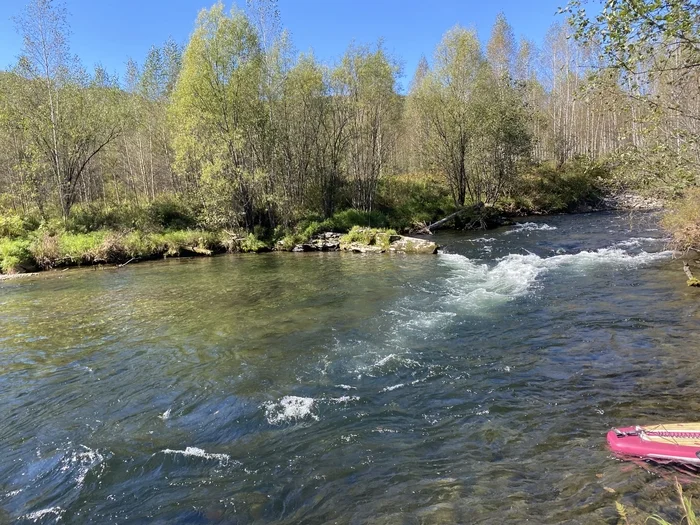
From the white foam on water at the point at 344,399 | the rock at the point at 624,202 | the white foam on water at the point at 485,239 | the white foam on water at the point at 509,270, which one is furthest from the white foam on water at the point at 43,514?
the rock at the point at 624,202

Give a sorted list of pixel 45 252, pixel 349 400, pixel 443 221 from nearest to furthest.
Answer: pixel 349 400 < pixel 45 252 < pixel 443 221

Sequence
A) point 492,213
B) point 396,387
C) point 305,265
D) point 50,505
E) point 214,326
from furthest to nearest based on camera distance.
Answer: point 492,213
point 305,265
point 214,326
point 396,387
point 50,505

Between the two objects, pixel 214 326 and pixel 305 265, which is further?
pixel 305 265

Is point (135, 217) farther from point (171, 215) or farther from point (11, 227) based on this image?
point (11, 227)

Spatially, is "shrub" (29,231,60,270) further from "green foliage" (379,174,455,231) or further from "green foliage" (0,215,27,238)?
"green foliage" (379,174,455,231)

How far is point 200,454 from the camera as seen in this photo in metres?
6.19

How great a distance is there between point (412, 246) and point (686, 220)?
12.6 meters

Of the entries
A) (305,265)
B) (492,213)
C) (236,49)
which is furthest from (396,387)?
(492,213)

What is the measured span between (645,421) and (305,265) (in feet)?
57.9

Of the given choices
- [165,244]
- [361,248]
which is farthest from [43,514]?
[165,244]

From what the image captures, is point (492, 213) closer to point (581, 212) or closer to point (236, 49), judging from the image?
point (581, 212)

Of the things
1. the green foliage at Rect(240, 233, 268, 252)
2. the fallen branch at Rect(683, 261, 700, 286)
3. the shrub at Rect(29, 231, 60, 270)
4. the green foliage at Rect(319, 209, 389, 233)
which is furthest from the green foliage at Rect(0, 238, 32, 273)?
the fallen branch at Rect(683, 261, 700, 286)

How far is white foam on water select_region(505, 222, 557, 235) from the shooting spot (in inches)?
1184

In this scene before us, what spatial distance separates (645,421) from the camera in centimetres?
622
